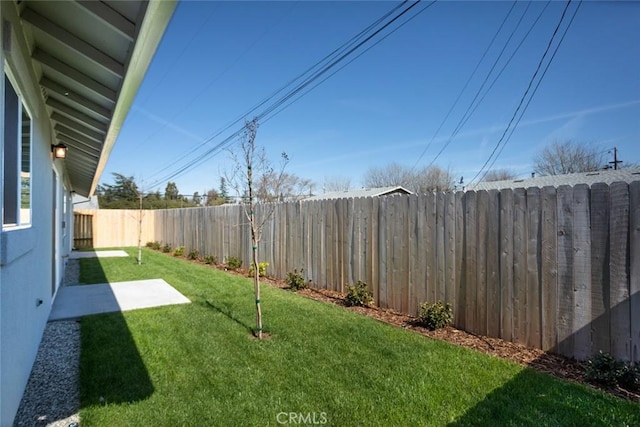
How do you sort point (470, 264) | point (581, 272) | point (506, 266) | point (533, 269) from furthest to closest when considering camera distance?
point (470, 264), point (506, 266), point (533, 269), point (581, 272)

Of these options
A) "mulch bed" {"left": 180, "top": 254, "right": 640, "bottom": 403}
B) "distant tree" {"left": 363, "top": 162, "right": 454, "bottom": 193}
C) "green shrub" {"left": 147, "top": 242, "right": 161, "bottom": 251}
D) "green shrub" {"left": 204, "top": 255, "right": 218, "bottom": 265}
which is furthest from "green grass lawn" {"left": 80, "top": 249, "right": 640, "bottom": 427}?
"distant tree" {"left": 363, "top": 162, "right": 454, "bottom": 193}

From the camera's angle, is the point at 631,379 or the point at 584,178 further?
the point at 584,178

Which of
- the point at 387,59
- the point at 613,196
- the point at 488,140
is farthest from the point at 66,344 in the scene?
the point at 488,140

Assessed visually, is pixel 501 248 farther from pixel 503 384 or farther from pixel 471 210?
pixel 503 384

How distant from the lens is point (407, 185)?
29.1 meters

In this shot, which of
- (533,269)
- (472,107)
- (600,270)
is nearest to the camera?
(600,270)

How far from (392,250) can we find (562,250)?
2.33 metres

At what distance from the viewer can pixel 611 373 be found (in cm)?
285

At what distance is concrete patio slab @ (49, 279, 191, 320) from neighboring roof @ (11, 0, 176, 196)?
278 centimetres

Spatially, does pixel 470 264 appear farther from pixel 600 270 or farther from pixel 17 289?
pixel 17 289

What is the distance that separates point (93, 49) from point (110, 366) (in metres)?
2.96

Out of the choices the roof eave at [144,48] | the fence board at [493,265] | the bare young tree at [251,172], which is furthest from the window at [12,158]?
the fence board at [493,265]

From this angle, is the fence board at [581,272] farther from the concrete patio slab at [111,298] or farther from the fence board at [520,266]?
the concrete patio slab at [111,298]

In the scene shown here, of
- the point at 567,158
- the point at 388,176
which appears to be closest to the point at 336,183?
the point at 388,176
